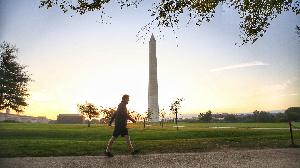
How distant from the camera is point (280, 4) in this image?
12461 millimetres

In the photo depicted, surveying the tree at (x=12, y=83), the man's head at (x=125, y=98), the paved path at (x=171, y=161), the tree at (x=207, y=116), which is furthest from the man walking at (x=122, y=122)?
the tree at (x=207, y=116)

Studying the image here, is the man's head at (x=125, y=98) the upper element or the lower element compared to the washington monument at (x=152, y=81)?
lower

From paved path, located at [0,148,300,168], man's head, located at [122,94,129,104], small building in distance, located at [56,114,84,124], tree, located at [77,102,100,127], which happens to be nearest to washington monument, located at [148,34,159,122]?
tree, located at [77,102,100,127]

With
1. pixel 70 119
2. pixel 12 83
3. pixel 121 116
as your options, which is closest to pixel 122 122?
pixel 121 116

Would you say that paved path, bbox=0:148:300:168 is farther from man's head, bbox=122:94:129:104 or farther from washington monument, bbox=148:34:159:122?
washington monument, bbox=148:34:159:122

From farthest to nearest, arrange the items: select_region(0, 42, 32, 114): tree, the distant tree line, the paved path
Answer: the distant tree line, select_region(0, 42, 32, 114): tree, the paved path

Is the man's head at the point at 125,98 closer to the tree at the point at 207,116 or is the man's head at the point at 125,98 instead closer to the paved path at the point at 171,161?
the paved path at the point at 171,161

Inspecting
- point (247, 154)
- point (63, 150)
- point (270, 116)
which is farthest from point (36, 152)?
point (270, 116)

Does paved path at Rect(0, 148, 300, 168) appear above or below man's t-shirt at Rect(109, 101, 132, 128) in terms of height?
below

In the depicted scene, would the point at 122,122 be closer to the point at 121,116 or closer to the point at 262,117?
the point at 121,116

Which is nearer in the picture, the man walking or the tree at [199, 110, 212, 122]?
the man walking

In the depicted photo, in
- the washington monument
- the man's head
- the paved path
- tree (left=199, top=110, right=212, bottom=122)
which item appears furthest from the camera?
tree (left=199, top=110, right=212, bottom=122)

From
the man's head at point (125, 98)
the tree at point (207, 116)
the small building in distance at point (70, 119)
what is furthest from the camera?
the small building in distance at point (70, 119)

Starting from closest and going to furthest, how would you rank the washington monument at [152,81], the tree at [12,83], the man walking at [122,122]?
1. the man walking at [122,122]
2. the tree at [12,83]
3. the washington monument at [152,81]
